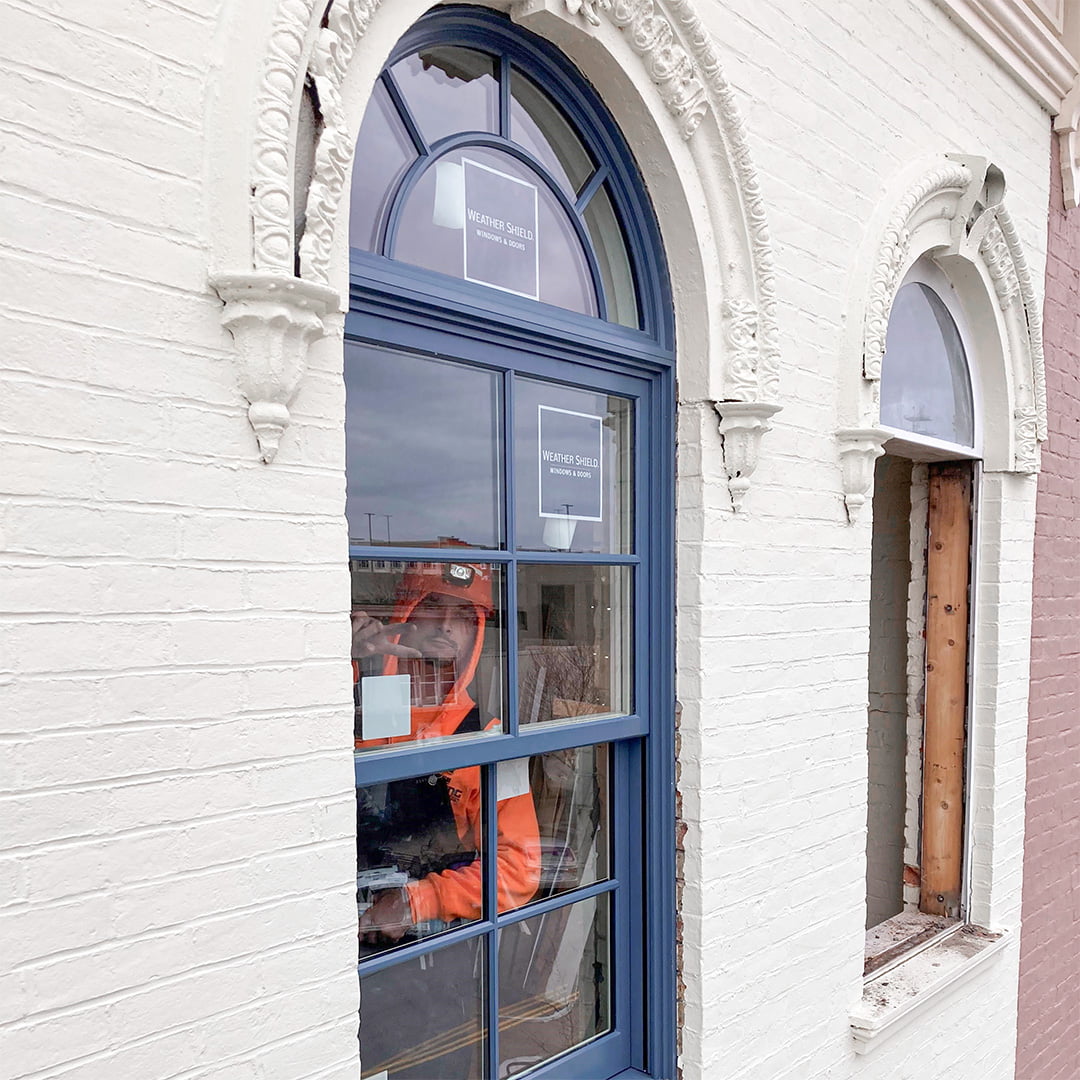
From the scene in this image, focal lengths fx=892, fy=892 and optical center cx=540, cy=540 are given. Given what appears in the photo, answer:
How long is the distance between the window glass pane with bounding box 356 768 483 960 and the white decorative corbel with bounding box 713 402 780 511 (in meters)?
1.08

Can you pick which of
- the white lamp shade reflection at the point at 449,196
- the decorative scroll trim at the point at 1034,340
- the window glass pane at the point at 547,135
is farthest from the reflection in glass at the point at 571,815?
the decorative scroll trim at the point at 1034,340

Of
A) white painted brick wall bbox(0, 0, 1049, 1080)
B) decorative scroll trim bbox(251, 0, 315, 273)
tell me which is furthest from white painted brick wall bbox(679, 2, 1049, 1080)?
decorative scroll trim bbox(251, 0, 315, 273)

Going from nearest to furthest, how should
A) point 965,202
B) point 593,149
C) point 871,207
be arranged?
point 593,149, point 871,207, point 965,202

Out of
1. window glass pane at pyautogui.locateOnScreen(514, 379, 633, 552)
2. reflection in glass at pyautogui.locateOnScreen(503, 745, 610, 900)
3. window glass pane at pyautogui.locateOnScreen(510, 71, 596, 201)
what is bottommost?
reflection in glass at pyautogui.locateOnScreen(503, 745, 610, 900)

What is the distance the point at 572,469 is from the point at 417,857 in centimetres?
104

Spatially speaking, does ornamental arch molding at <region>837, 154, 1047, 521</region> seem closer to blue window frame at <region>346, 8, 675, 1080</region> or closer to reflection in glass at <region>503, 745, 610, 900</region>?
blue window frame at <region>346, 8, 675, 1080</region>

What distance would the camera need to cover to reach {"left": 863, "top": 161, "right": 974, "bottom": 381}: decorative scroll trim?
2.93 meters

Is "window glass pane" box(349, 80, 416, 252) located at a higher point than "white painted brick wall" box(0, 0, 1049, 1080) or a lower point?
higher

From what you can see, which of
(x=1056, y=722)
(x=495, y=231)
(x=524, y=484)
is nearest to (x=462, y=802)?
(x=524, y=484)

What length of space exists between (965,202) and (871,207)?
2.26ft

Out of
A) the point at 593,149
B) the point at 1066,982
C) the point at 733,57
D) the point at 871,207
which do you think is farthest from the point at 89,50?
the point at 1066,982

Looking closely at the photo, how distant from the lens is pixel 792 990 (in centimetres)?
276

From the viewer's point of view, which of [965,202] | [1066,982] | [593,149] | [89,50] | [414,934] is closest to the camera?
[89,50]

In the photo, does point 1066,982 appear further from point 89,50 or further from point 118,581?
point 89,50
